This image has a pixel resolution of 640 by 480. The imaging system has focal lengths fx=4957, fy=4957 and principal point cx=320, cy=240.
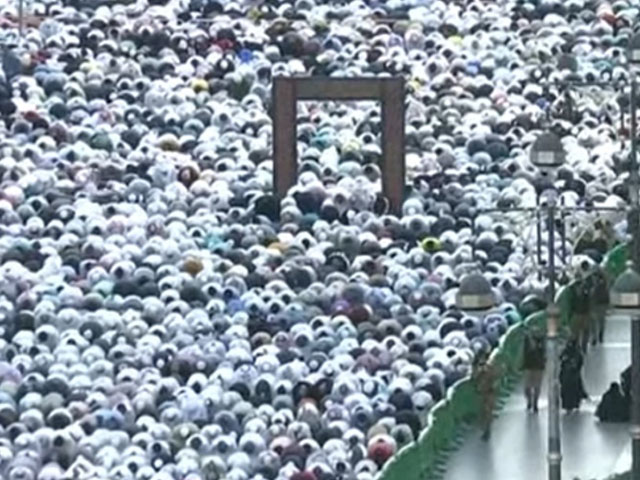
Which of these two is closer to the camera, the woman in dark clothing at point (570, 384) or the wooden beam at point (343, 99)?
the woman in dark clothing at point (570, 384)

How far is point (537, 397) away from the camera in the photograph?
53.6m

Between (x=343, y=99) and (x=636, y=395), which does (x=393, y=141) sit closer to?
(x=343, y=99)

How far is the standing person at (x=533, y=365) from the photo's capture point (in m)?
53.0

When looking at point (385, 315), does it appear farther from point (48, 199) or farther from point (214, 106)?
point (214, 106)

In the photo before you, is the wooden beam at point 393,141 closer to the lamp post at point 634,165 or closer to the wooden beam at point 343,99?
the wooden beam at point 343,99

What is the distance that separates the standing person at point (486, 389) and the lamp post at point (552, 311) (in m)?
7.57

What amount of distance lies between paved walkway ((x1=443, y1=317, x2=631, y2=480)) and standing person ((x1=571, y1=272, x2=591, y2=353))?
35.8 inches

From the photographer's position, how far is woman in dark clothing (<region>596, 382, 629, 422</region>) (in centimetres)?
5259

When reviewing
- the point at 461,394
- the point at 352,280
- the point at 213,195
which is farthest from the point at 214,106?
the point at 461,394

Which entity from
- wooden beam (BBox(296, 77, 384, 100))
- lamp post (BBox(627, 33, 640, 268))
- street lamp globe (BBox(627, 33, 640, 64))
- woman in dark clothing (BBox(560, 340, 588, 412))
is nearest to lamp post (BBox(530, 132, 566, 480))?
lamp post (BBox(627, 33, 640, 268))

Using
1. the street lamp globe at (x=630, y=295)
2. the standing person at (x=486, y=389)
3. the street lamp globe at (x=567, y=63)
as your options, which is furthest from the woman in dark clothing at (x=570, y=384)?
the street lamp globe at (x=567, y=63)

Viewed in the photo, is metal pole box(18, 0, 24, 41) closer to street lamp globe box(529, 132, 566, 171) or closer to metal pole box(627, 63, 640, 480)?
metal pole box(627, 63, 640, 480)

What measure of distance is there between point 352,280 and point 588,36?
15573 millimetres

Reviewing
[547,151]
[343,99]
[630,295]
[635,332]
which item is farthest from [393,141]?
[630,295]
